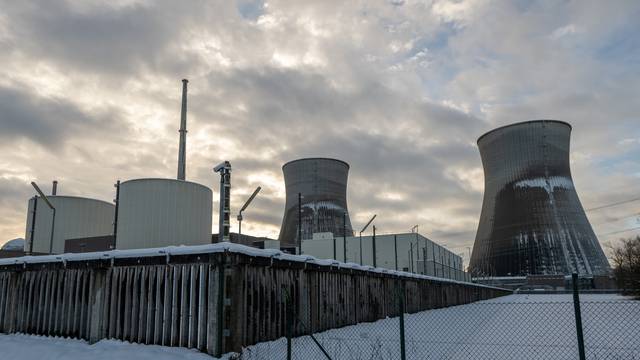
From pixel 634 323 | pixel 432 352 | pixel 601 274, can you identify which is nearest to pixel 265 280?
pixel 432 352

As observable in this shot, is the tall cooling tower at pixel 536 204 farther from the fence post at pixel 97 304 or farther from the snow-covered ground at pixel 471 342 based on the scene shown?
the fence post at pixel 97 304

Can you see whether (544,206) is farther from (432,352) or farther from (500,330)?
(432,352)

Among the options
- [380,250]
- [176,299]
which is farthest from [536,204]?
[176,299]

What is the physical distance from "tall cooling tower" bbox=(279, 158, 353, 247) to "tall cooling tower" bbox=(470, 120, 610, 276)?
20441 mm

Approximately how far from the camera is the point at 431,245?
6556 centimetres

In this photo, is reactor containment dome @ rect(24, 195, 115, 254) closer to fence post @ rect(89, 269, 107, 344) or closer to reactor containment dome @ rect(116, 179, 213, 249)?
reactor containment dome @ rect(116, 179, 213, 249)

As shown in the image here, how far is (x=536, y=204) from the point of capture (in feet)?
202

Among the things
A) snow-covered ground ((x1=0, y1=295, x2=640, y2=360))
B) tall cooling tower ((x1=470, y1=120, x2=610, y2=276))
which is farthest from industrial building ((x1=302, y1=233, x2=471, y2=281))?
snow-covered ground ((x1=0, y1=295, x2=640, y2=360))

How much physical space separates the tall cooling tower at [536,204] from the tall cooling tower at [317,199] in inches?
805

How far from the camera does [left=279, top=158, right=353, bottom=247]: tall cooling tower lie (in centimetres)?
6394

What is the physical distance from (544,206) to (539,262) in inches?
356

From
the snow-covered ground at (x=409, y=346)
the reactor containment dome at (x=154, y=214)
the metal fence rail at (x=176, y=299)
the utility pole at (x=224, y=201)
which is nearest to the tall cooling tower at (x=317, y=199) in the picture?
the reactor containment dome at (x=154, y=214)

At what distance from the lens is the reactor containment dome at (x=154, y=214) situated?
92.1 ft

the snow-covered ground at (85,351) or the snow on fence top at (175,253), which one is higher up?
the snow on fence top at (175,253)
